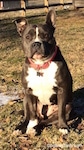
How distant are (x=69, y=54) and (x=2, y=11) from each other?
10553mm

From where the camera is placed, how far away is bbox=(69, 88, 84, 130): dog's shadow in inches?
231

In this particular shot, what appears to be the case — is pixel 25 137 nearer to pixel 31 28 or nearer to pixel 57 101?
pixel 57 101

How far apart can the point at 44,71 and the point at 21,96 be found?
196 centimetres

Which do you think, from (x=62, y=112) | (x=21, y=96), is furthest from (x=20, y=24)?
(x=21, y=96)

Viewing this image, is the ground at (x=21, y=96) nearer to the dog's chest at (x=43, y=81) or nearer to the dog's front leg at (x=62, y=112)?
the dog's front leg at (x=62, y=112)

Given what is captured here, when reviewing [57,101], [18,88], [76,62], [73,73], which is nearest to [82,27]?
[76,62]

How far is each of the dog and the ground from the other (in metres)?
0.17

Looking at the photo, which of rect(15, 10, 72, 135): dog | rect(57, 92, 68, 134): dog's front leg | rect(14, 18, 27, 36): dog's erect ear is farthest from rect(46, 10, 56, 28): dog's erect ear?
rect(57, 92, 68, 134): dog's front leg

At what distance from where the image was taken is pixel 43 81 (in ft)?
17.9

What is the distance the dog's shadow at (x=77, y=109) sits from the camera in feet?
19.3

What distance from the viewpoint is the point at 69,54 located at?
35.1 ft

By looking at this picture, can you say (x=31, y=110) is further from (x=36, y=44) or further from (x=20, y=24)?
(x=20, y=24)

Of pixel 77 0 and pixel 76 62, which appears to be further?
pixel 77 0

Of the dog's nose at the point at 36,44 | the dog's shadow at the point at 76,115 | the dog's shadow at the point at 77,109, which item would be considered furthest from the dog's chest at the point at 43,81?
the dog's shadow at the point at 77,109
